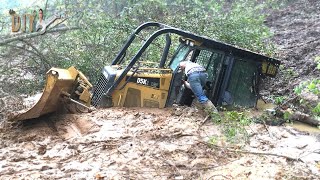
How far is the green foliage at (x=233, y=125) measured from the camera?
242 inches

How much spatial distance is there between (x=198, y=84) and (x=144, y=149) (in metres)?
2.39

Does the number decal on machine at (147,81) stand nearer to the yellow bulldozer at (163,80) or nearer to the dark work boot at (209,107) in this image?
the yellow bulldozer at (163,80)

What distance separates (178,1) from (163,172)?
39.2 feet

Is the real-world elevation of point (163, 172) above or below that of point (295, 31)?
below

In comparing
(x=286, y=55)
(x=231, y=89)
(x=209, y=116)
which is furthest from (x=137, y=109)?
(x=286, y=55)

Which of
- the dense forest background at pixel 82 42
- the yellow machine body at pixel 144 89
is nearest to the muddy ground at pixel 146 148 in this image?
the yellow machine body at pixel 144 89

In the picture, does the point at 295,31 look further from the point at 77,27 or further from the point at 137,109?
the point at 137,109

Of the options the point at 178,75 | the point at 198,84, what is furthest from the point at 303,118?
the point at 178,75

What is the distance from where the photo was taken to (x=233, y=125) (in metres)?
6.44

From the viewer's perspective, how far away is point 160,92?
7641mm

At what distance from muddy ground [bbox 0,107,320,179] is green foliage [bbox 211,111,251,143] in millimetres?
128

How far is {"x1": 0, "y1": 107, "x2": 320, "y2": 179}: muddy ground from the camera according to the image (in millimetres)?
4938

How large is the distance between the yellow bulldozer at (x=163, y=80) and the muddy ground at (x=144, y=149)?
1.05 ft

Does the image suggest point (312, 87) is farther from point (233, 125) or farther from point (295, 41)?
point (295, 41)
